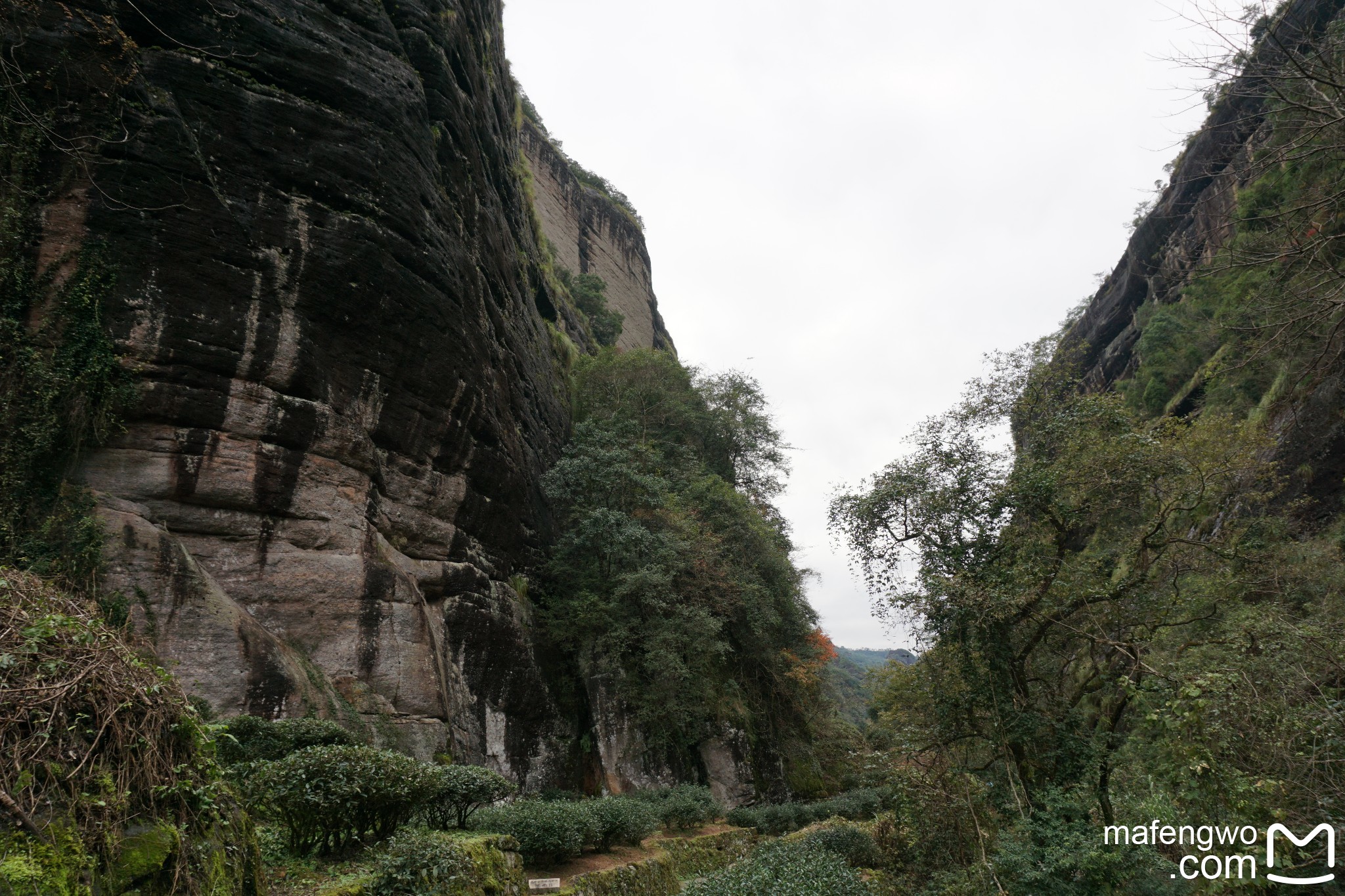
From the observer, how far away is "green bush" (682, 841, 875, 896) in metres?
8.49

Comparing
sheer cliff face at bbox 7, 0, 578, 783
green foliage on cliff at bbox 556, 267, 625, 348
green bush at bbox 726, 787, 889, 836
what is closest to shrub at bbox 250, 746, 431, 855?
sheer cliff face at bbox 7, 0, 578, 783

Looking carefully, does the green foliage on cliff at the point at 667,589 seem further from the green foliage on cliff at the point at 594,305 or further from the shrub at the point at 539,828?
the green foliage on cliff at the point at 594,305

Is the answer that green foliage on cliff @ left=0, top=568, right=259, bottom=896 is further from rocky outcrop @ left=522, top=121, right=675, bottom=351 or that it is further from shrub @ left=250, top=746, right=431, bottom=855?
rocky outcrop @ left=522, top=121, right=675, bottom=351

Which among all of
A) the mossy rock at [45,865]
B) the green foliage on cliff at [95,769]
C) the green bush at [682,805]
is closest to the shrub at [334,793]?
the green foliage on cliff at [95,769]

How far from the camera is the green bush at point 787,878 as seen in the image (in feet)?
27.9

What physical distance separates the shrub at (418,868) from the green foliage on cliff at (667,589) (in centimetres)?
1062

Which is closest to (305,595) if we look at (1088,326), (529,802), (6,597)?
(529,802)

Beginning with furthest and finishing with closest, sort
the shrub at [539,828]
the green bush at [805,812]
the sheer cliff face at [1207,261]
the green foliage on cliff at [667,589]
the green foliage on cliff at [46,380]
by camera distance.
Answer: the green foliage on cliff at [667,589], the green bush at [805,812], the shrub at [539,828], the green foliage on cliff at [46,380], the sheer cliff face at [1207,261]

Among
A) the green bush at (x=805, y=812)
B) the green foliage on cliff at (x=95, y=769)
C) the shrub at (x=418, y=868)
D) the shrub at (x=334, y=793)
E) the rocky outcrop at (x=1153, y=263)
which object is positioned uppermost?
the rocky outcrop at (x=1153, y=263)

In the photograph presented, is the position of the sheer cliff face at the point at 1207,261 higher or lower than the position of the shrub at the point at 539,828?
higher

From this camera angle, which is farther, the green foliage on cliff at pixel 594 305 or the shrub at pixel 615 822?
the green foliage on cliff at pixel 594 305

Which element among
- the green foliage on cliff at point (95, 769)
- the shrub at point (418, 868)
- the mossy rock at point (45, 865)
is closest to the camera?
the mossy rock at point (45, 865)

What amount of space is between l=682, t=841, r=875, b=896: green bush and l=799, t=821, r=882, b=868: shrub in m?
1.16

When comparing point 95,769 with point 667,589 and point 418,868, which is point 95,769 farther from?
point 667,589
